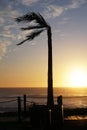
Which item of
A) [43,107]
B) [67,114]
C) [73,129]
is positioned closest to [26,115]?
[67,114]

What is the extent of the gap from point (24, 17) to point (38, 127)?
5.36 m

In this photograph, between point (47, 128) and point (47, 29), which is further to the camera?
point (47, 29)

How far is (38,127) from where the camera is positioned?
15.9m

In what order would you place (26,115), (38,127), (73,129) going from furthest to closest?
(26,115)
(38,127)
(73,129)

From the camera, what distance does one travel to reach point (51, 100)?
57.2 feet

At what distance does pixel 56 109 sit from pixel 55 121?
1.61ft

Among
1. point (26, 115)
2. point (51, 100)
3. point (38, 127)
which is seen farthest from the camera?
point (26, 115)

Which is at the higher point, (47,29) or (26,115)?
(47,29)

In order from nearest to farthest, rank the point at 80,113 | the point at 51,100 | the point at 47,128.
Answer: the point at 47,128
the point at 51,100
the point at 80,113

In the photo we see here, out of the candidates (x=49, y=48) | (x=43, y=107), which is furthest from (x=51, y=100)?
(x=49, y=48)

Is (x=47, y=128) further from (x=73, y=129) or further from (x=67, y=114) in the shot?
(x=67, y=114)

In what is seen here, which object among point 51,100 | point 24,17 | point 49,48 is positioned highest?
point 24,17

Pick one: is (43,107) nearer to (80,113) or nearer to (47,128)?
(47,128)

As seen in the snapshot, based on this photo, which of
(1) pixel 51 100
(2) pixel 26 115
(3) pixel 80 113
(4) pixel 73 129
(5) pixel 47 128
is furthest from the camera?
(3) pixel 80 113
